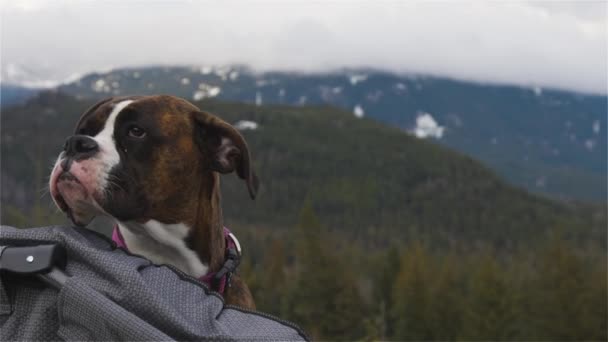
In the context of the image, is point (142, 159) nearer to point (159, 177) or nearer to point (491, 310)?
point (159, 177)

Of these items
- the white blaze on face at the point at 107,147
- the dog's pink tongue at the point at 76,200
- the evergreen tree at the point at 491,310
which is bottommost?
the evergreen tree at the point at 491,310

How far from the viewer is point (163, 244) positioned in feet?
14.1

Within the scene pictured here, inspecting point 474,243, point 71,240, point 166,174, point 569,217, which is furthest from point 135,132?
point 569,217

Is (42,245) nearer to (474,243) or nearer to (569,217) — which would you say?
(474,243)

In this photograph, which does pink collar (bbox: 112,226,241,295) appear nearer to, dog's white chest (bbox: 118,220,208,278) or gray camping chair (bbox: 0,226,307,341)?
dog's white chest (bbox: 118,220,208,278)

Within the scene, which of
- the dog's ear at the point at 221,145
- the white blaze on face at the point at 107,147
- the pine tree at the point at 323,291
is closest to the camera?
the white blaze on face at the point at 107,147

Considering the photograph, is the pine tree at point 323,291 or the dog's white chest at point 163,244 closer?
the dog's white chest at point 163,244

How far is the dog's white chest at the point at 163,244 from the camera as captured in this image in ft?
13.8

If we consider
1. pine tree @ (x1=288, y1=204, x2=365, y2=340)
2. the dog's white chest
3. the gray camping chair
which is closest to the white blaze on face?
the dog's white chest

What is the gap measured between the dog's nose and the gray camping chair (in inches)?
25.2

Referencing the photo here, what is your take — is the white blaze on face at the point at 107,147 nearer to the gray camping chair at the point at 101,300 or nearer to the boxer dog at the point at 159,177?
the boxer dog at the point at 159,177

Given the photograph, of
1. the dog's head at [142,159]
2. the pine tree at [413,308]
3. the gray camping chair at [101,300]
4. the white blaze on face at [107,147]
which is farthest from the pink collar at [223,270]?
the pine tree at [413,308]

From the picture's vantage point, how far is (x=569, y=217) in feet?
582

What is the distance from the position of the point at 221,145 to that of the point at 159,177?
51 centimetres
